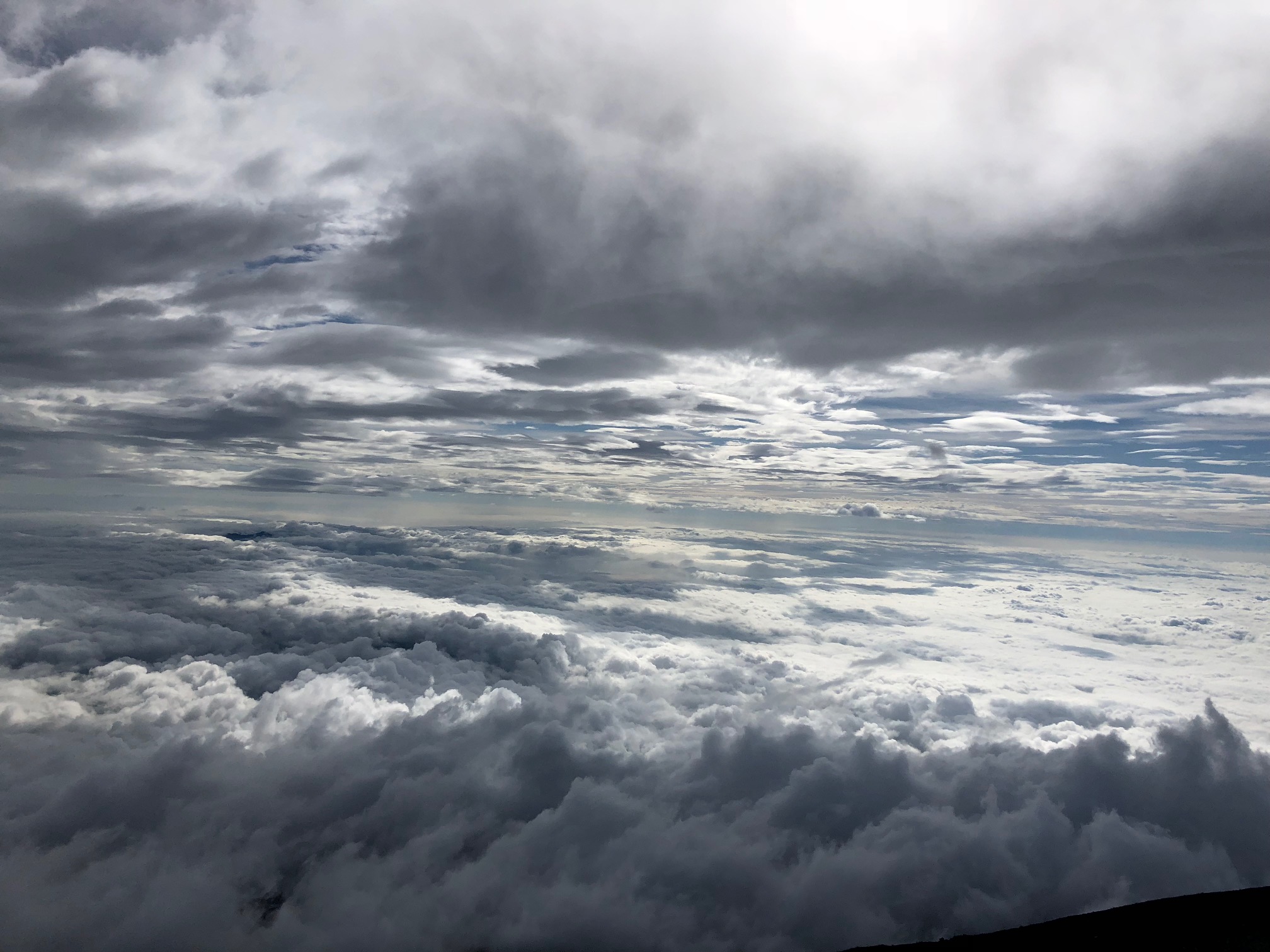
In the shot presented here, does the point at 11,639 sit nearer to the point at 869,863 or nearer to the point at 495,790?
the point at 495,790

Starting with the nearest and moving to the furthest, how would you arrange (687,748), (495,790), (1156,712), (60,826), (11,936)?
(11,936) < (60,826) < (495,790) < (687,748) < (1156,712)

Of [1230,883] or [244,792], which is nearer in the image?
[1230,883]

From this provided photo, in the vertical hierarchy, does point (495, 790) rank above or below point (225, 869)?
above

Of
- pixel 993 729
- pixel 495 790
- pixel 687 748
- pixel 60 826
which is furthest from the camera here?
pixel 993 729

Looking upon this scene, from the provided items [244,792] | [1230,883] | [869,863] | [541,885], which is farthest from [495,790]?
[1230,883]

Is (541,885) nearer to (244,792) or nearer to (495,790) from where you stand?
(495,790)

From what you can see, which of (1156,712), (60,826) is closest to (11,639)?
(60,826)

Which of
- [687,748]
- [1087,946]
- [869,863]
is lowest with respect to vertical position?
[1087,946]
